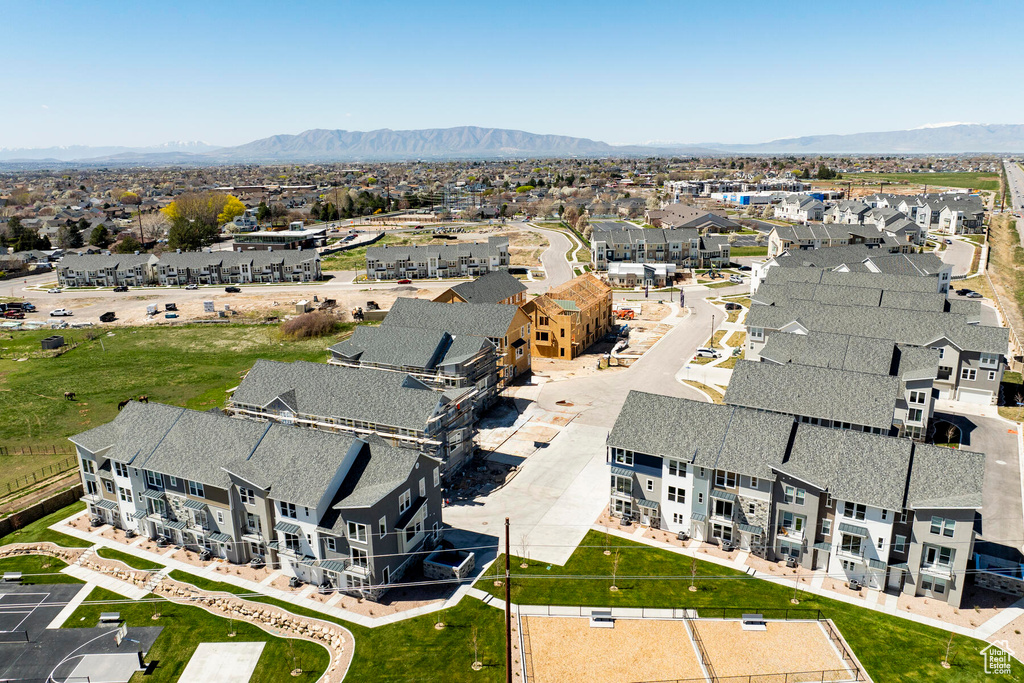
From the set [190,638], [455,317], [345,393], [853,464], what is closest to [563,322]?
[455,317]

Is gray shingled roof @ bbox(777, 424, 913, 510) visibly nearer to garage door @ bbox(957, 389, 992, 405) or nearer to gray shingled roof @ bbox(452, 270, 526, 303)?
garage door @ bbox(957, 389, 992, 405)

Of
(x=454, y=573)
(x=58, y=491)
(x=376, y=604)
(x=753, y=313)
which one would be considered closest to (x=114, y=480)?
(x=58, y=491)

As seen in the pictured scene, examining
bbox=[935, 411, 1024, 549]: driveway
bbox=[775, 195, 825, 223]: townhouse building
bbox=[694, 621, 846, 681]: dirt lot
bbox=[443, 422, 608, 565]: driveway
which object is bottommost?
bbox=[694, 621, 846, 681]: dirt lot

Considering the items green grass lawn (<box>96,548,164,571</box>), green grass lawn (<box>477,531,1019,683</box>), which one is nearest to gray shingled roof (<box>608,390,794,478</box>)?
green grass lawn (<box>477,531,1019,683</box>)

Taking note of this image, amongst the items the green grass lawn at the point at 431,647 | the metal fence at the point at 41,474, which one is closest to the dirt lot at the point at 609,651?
the green grass lawn at the point at 431,647

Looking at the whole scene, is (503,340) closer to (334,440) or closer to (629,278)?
(334,440)

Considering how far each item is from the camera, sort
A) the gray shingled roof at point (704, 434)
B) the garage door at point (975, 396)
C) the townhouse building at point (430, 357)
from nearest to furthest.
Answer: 1. the gray shingled roof at point (704, 434)
2. the townhouse building at point (430, 357)
3. the garage door at point (975, 396)

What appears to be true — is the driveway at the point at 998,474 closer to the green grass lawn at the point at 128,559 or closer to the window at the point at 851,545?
the window at the point at 851,545
